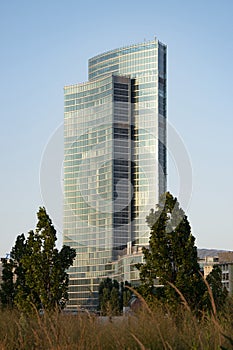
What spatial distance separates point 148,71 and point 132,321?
564ft

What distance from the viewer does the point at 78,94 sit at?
556 ft

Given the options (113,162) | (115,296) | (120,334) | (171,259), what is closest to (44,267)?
(171,259)

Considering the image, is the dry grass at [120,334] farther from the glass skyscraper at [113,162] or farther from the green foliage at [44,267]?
the glass skyscraper at [113,162]

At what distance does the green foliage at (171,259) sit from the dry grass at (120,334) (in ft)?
51.0

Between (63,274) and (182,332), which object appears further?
(63,274)

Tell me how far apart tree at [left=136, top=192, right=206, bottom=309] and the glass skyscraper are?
371 ft

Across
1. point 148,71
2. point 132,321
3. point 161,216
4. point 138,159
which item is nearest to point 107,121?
point 138,159

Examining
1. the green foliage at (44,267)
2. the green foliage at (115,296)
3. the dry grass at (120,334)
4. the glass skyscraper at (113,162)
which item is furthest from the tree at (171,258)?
the glass skyscraper at (113,162)

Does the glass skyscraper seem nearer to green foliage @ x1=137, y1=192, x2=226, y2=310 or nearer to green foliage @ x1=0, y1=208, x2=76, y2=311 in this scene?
green foliage @ x1=0, y1=208, x2=76, y2=311

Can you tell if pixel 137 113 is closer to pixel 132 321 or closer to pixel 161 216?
pixel 161 216

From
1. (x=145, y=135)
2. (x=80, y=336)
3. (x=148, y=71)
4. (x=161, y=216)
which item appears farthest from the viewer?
(x=148, y=71)

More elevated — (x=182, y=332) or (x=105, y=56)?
(x=105, y=56)

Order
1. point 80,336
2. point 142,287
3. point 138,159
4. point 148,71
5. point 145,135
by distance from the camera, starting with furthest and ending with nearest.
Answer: point 148,71 → point 145,135 → point 138,159 → point 142,287 → point 80,336

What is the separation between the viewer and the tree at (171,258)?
1115 inches
